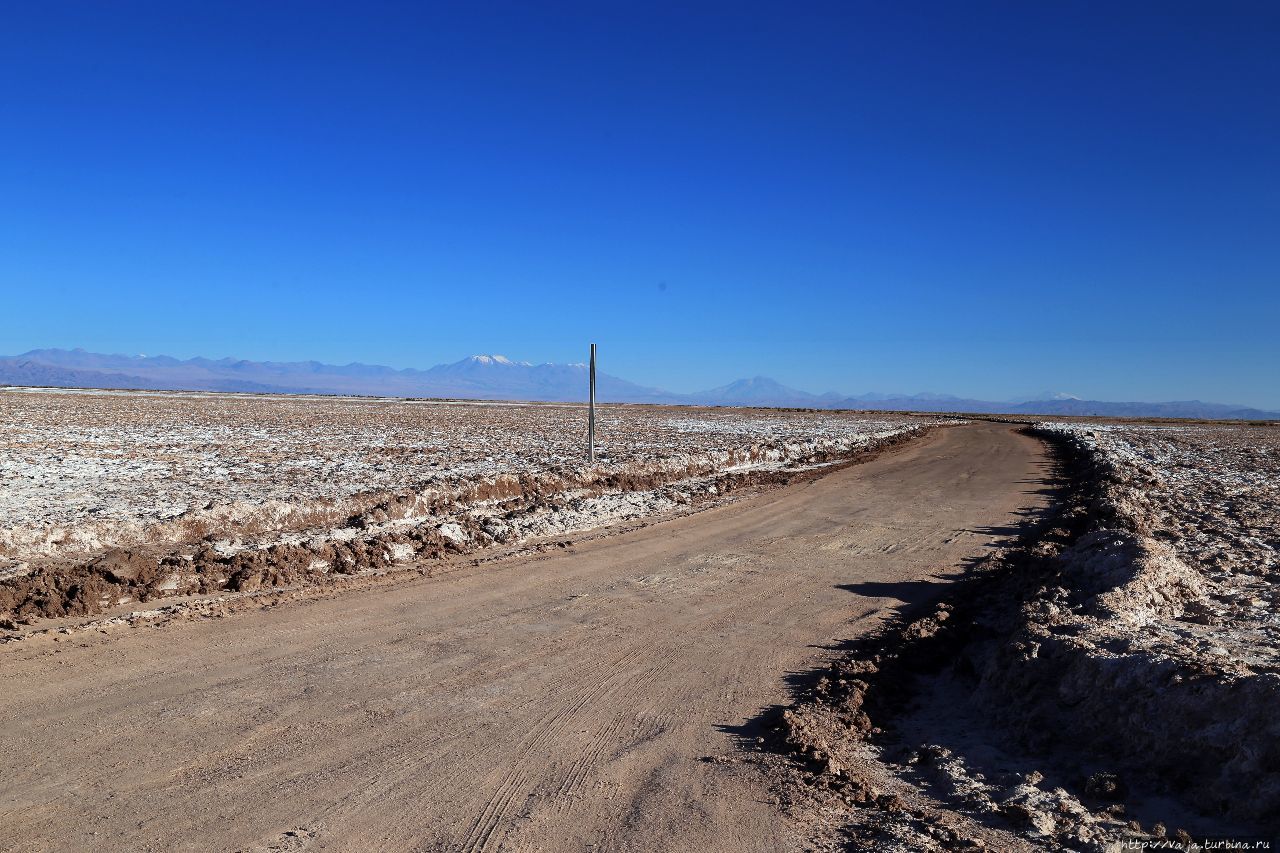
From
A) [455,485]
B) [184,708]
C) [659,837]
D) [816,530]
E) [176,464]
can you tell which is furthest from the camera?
[176,464]

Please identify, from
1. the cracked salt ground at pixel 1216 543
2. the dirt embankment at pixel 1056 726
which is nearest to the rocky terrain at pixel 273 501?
the dirt embankment at pixel 1056 726

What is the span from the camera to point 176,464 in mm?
17297

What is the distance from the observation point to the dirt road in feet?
12.7

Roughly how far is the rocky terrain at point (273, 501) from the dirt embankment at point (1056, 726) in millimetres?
6290

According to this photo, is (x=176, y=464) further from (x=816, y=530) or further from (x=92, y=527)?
(x=816, y=530)

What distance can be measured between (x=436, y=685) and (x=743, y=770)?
2421 mm

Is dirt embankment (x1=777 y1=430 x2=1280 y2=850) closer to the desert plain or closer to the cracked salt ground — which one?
the desert plain

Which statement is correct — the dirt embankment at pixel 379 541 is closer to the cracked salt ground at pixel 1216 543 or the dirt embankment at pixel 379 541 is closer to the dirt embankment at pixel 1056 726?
the dirt embankment at pixel 1056 726

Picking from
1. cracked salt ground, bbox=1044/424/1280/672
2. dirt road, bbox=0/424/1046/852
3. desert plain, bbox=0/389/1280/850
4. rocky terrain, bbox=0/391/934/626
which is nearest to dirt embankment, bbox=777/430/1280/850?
desert plain, bbox=0/389/1280/850

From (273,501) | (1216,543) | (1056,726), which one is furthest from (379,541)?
(1216,543)

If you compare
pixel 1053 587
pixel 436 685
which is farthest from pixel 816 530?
pixel 436 685

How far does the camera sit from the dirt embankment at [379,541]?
7.65 meters

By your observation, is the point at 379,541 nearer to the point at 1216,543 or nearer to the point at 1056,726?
the point at 1056,726

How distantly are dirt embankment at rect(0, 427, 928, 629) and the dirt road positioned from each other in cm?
121
